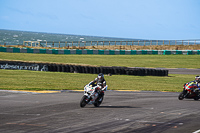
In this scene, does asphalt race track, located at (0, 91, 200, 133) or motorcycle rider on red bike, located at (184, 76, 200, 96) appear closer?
asphalt race track, located at (0, 91, 200, 133)

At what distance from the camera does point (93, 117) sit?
12.5 meters

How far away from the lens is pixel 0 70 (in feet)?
108

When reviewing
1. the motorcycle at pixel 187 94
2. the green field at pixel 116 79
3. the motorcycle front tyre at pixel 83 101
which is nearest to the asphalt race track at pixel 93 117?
the motorcycle front tyre at pixel 83 101

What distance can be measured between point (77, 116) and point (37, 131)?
3.00 meters

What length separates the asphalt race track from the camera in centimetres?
1043

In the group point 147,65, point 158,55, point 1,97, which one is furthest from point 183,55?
point 1,97

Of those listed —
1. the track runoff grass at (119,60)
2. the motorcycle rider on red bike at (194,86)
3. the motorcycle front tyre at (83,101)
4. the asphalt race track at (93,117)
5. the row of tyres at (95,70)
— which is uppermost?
the track runoff grass at (119,60)

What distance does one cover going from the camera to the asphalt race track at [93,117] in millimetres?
10430

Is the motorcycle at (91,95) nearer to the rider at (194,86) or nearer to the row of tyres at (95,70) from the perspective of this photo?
the rider at (194,86)

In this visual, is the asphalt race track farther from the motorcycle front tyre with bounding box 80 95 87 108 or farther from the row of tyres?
the row of tyres

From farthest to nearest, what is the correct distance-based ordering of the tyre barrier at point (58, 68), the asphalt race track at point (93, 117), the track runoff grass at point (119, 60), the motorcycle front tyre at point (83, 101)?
the track runoff grass at point (119, 60), the tyre barrier at point (58, 68), the motorcycle front tyre at point (83, 101), the asphalt race track at point (93, 117)

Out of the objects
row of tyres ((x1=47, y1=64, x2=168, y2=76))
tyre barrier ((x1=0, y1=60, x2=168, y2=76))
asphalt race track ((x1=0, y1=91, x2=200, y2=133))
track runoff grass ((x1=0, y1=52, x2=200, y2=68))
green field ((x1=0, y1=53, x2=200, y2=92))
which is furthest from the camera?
track runoff grass ((x1=0, y1=52, x2=200, y2=68))

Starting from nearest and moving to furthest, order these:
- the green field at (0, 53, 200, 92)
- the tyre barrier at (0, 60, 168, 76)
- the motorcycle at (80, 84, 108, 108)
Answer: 1. the motorcycle at (80, 84, 108, 108)
2. the green field at (0, 53, 200, 92)
3. the tyre barrier at (0, 60, 168, 76)

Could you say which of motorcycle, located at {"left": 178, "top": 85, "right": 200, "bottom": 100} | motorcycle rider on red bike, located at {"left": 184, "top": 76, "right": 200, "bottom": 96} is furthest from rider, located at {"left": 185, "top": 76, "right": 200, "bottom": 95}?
motorcycle, located at {"left": 178, "top": 85, "right": 200, "bottom": 100}
